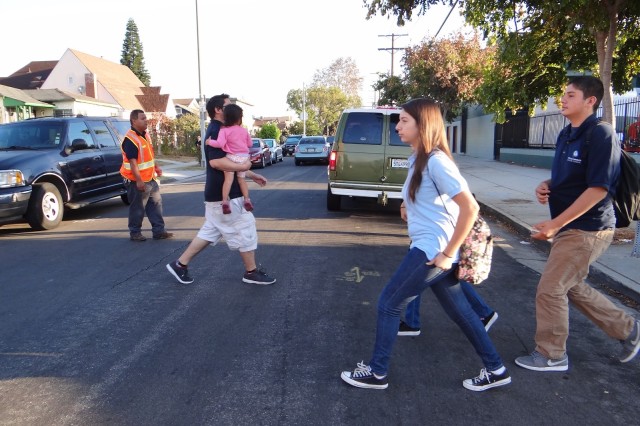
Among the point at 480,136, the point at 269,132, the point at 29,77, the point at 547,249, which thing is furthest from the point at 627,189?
the point at 29,77

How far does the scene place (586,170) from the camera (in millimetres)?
3363

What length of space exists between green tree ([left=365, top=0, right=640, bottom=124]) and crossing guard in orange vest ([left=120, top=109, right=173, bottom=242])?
471 cm

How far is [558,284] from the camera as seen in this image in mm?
3537

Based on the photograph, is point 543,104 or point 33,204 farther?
point 543,104

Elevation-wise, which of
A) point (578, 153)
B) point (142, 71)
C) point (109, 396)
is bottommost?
point (109, 396)

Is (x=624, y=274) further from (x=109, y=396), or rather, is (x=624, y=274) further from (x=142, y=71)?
(x=142, y=71)

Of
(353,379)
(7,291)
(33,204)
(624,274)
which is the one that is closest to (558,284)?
(353,379)

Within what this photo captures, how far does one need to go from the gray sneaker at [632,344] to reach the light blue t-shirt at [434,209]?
63.6 inches

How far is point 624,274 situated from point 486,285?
1.55m

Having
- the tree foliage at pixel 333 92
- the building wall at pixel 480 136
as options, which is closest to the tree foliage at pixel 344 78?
the tree foliage at pixel 333 92

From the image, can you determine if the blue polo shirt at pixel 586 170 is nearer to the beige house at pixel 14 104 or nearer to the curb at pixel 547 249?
the curb at pixel 547 249

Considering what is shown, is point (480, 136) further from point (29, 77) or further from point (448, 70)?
point (29, 77)

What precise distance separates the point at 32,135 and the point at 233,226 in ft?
20.2

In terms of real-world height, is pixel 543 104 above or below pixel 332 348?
above
